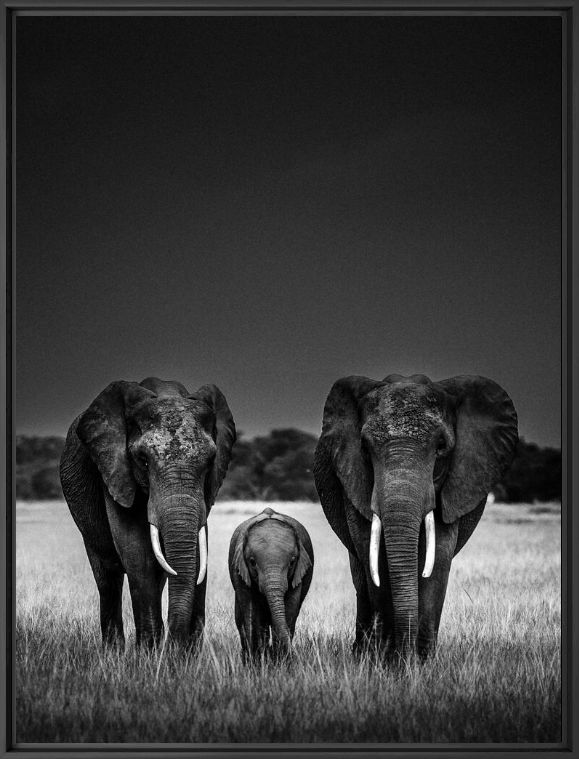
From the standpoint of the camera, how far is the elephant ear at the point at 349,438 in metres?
11.6

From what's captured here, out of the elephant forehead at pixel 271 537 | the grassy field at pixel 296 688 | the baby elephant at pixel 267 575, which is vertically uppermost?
the elephant forehead at pixel 271 537

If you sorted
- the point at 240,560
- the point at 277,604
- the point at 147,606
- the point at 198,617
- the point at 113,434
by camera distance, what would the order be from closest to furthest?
1. the point at 147,606
2. the point at 198,617
3. the point at 113,434
4. the point at 277,604
5. the point at 240,560

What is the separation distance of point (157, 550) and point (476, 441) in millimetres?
2778

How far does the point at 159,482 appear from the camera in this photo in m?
11.4

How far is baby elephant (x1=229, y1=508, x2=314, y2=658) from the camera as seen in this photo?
40.1 ft

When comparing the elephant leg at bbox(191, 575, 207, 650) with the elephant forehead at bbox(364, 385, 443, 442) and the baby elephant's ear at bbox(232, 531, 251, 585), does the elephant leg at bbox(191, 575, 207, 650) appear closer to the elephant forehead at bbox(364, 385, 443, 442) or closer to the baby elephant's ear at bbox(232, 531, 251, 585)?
the baby elephant's ear at bbox(232, 531, 251, 585)

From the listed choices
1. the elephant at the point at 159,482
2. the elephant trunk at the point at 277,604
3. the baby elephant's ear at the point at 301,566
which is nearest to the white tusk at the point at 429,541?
the elephant trunk at the point at 277,604

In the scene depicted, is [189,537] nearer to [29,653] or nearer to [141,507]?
[141,507]

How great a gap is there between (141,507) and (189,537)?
0.75 metres

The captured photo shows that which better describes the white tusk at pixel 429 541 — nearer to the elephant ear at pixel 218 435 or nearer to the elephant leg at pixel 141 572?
the elephant ear at pixel 218 435

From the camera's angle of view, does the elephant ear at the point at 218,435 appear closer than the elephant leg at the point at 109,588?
Yes

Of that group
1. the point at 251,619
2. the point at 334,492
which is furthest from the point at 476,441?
Answer: the point at 251,619

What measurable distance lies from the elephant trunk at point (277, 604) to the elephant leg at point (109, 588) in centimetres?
157

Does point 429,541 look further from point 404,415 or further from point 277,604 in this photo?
point 277,604
